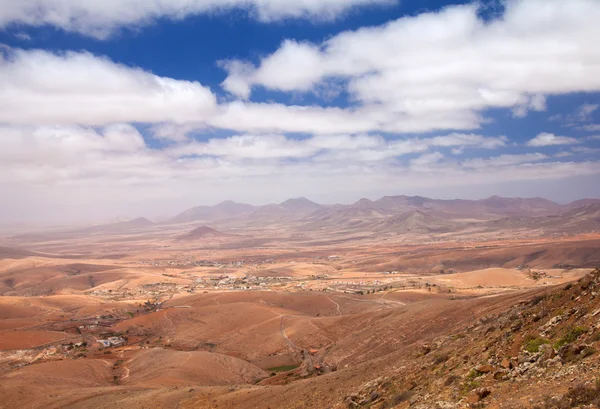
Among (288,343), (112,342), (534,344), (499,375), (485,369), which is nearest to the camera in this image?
(499,375)

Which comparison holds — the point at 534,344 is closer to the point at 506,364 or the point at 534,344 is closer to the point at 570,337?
the point at 570,337

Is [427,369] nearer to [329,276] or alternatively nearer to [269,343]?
[269,343]

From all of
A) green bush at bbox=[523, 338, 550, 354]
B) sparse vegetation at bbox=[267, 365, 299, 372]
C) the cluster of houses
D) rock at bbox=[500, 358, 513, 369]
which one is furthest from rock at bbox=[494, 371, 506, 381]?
the cluster of houses

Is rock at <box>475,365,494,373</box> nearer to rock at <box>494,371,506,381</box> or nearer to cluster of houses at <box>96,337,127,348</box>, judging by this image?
rock at <box>494,371,506,381</box>

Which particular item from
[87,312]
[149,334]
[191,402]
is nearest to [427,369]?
[191,402]

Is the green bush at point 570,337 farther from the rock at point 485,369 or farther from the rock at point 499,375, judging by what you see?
the rock at point 485,369

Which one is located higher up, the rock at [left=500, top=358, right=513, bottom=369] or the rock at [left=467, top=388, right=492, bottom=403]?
the rock at [left=500, top=358, right=513, bottom=369]

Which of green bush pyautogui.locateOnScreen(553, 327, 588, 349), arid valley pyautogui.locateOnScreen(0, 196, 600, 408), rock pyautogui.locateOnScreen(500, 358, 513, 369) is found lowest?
arid valley pyautogui.locateOnScreen(0, 196, 600, 408)

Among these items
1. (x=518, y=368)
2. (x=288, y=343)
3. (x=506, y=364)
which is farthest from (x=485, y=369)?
(x=288, y=343)

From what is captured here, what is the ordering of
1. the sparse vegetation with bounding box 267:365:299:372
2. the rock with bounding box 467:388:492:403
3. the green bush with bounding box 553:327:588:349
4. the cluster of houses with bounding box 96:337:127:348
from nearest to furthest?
the rock with bounding box 467:388:492:403 < the green bush with bounding box 553:327:588:349 < the sparse vegetation with bounding box 267:365:299:372 < the cluster of houses with bounding box 96:337:127:348

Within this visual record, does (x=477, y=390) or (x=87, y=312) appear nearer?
(x=477, y=390)

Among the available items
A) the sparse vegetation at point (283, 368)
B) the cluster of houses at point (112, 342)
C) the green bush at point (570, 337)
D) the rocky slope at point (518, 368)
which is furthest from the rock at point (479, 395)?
the cluster of houses at point (112, 342)
